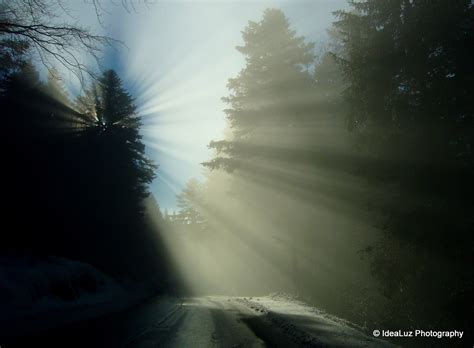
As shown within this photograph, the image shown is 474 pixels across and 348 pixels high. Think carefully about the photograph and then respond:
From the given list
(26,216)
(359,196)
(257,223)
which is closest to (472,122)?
(359,196)

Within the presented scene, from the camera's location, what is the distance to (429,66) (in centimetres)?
1030

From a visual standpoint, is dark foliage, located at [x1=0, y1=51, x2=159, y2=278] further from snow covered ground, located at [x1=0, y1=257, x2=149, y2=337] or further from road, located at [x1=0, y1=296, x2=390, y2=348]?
road, located at [x1=0, y1=296, x2=390, y2=348]

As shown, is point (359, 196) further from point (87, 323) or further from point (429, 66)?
point (87, 323)

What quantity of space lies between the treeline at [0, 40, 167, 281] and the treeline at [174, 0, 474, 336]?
7.78 m

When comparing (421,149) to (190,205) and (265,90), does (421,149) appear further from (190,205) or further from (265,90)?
(190,205)

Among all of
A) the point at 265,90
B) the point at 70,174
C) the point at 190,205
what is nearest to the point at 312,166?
the point at 265,90

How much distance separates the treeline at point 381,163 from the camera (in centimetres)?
923

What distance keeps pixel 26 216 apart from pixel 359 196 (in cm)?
1710

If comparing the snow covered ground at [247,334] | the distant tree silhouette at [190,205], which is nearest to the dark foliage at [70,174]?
the snow covered ground at [247,334]

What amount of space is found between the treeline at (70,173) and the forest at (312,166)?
0.36 ft

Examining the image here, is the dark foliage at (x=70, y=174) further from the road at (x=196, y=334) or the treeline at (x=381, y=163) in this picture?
the road at (x=196, y=334)

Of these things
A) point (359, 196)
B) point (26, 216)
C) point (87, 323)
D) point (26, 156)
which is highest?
point (26, 156)

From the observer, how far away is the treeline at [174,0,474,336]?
923cm


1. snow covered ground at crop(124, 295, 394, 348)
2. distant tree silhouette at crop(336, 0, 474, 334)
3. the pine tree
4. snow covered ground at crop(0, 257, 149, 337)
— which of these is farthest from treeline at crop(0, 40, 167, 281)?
distant tree silhouette at crop(336, 0, 474, 334)
